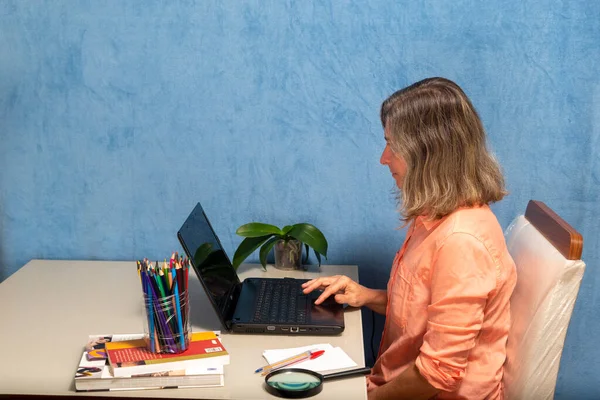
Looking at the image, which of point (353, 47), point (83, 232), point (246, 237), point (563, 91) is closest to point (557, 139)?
point (563, 91)

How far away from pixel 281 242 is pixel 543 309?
0.74 m

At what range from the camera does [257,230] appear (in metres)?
1.89

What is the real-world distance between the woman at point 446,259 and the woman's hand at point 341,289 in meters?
0.13

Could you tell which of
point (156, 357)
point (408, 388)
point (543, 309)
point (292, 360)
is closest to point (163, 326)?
point (156, 357)

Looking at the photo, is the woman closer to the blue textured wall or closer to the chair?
the chair

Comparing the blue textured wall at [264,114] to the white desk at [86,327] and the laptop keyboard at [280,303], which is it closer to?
the white desk at [86,327]

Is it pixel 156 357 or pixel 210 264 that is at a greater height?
pixel 210 264

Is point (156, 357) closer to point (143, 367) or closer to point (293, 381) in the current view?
point (143, 367)

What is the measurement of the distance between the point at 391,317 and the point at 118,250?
88 cm

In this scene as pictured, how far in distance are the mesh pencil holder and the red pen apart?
158 mm

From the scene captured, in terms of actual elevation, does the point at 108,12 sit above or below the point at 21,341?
above

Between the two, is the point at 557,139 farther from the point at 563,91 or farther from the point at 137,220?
the point at 137,220

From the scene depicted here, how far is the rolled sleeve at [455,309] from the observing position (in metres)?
1.33

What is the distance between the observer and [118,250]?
6.71ft
